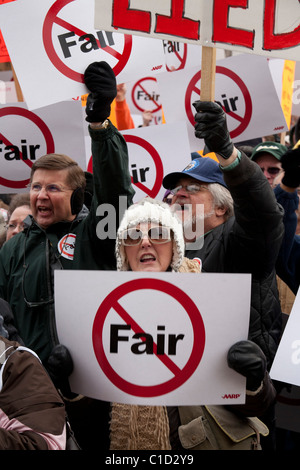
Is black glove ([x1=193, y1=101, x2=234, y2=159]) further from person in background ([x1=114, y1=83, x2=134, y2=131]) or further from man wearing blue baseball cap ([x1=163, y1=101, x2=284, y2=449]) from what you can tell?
person in background ([x1=114, y1=83, x2=134, y2=131])

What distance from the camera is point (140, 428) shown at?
8.39ft

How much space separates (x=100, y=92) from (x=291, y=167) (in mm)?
942

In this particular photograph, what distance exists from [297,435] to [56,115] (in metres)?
2.35

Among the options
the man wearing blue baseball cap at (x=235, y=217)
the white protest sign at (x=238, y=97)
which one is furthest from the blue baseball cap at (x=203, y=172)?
the white protest sign at (x=238, y=97)

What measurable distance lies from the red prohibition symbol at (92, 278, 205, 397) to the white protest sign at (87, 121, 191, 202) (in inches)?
97.4

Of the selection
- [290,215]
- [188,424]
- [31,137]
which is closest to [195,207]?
[290,215]

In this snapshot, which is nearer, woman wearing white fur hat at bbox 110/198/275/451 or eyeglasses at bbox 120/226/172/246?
woman wearing white fur hat at bbox 110/198/275/451

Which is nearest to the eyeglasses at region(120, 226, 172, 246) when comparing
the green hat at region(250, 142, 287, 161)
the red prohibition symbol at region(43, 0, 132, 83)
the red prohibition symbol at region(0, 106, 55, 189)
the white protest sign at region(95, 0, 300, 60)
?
the white protest sign at region(95, 0, 300, 60)

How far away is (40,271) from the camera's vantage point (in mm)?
3504

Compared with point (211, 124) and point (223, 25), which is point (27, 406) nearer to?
point (211, 124)

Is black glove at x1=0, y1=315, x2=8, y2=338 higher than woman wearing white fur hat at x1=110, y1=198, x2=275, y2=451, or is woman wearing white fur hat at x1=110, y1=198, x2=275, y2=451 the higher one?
black glove at x1=0, y1=315, x2=8, y2=338

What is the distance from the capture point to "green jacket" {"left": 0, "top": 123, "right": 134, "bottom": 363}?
3352mm

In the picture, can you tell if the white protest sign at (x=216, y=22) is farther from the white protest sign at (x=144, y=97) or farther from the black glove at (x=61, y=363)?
the white protest sign at (x=144, y=97)
